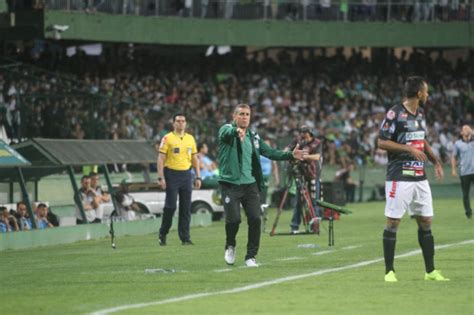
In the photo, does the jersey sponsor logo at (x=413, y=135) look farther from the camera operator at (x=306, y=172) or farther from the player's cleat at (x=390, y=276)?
the camera operator at (x=306, y=172)

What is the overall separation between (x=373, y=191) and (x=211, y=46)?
960cm

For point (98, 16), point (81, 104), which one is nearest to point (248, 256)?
point (81, 104)

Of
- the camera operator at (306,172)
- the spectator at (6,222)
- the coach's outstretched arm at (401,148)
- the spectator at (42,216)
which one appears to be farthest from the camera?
the camera operator at (306,172)

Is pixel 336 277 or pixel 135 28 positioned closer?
pixel 336 277

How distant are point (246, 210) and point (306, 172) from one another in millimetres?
8741

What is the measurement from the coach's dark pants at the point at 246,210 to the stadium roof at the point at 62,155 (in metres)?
6.93

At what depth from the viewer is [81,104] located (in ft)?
107

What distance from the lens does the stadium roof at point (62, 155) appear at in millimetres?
24875

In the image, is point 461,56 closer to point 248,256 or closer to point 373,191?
point 373,191

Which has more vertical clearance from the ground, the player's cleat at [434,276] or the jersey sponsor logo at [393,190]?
the jersey sponsor logo at [393,190]

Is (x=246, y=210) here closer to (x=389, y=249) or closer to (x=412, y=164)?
(x=389, y=249)

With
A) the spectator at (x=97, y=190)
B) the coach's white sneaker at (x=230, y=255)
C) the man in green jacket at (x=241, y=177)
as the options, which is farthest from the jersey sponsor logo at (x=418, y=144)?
the spectator at (x=97, y=190)

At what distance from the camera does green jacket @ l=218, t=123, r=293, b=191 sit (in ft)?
54.0

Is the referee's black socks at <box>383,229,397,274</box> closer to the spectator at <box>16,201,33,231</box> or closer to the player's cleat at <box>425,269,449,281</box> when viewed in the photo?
the player's cleat at <box>425,269,449,281</box>
